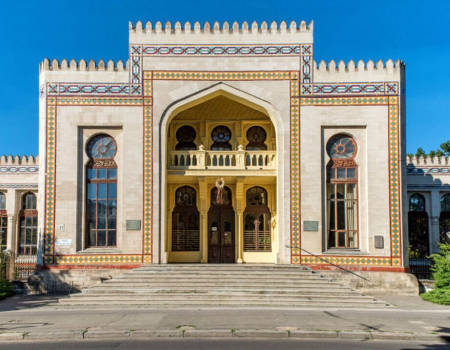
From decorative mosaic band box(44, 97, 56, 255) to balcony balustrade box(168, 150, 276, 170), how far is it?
15.8 ft

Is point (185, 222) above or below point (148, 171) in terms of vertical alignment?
below

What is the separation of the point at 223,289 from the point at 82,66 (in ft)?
35.9

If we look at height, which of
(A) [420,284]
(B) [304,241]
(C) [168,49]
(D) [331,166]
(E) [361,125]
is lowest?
(A) [420,284]

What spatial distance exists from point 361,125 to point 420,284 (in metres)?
6.85

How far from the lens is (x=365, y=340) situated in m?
11.6

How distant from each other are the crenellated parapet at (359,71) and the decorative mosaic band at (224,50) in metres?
1.38

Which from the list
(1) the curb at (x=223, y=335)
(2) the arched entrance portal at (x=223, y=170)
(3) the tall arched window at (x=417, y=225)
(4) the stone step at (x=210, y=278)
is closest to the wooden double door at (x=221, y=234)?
(2) the arched entrance portal at (x=223, y=170)

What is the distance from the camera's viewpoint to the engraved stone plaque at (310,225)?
1980 cm

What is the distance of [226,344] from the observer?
10867mm

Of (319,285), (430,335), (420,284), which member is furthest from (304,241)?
(430,335)

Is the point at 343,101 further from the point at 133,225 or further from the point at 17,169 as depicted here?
the point at 17,169

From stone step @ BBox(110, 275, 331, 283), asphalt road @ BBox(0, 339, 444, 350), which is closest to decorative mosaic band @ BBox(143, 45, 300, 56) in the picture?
stone step @ BBox(110, 275, 331, 283)

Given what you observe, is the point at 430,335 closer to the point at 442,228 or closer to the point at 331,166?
the point at 331,166

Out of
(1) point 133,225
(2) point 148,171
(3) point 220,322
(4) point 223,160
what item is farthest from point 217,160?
(3) point 220,322
